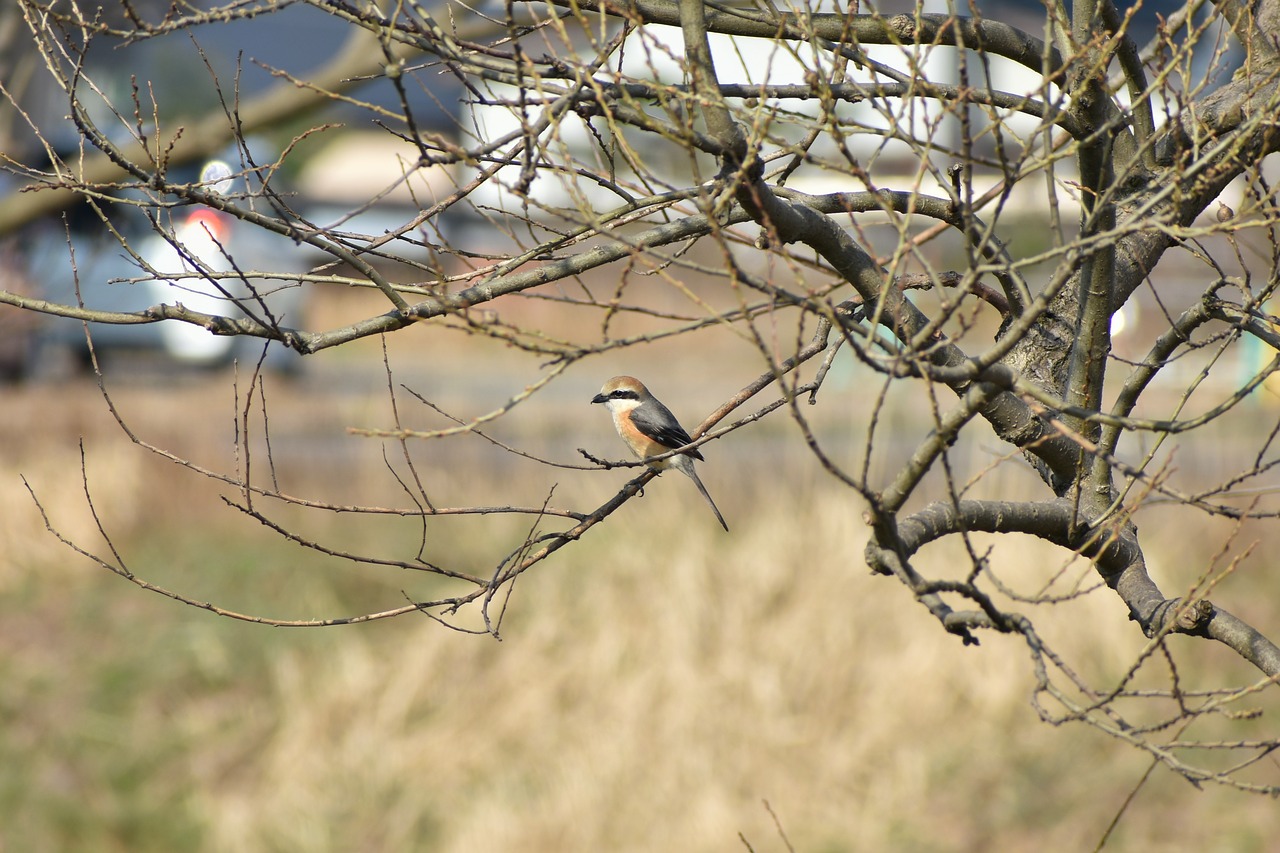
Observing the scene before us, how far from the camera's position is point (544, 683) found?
10375 mm

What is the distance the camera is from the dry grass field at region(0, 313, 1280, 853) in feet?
30.2

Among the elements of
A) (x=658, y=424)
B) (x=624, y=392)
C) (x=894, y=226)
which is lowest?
(x=894, y=226)

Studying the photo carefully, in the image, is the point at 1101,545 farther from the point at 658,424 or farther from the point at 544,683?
the point at 544,683

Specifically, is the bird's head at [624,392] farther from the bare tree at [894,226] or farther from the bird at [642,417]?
the bare tree at [894,226]

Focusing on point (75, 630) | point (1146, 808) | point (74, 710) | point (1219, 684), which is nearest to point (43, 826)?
point (74, 710)


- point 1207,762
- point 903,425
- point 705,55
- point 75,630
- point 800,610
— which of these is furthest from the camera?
point 903,425

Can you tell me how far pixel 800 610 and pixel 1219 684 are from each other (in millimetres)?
3169

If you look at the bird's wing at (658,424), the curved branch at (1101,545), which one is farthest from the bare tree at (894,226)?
the bird's wing at (658,424)

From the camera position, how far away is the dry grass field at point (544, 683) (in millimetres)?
9211

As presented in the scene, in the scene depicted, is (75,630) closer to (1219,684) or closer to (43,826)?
(43,826)

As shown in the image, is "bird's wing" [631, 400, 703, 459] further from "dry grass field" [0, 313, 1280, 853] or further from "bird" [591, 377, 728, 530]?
"dry grass field" [0, 313, 1280, 853]

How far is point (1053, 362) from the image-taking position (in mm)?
3363

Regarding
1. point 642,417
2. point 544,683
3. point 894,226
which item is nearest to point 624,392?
point 642,417

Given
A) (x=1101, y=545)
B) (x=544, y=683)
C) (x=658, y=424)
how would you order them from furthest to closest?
1. (x=544, y=683)
2. (x=658, y=424)
3. (x=1101, y=545)
